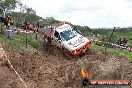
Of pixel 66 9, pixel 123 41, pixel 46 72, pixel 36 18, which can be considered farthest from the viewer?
pixel 66 9

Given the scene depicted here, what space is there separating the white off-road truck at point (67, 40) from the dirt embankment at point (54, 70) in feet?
2.93

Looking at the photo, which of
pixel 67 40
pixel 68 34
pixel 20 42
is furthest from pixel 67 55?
pixel 20 42

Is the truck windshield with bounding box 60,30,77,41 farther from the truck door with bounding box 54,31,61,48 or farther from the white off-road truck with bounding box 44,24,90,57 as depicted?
the truck door with bounding box 54,31,61,48

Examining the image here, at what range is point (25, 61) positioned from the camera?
1916 cm

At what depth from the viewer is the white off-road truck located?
22.6m

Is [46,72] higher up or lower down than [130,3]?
lower down

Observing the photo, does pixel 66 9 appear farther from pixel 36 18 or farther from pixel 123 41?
pixel 123 41

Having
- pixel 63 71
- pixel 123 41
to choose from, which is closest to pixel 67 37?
pixel 63 71

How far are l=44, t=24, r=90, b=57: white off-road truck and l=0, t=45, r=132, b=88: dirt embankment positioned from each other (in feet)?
2.93

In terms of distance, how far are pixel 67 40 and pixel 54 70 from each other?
4.39 meters

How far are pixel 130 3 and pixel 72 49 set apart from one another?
28.6m

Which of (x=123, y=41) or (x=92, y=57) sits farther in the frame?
(x=123, y=41)

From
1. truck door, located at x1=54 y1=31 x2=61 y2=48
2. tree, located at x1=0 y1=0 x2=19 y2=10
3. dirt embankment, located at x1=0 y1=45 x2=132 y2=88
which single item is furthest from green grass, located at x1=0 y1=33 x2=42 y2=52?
tree, located at x1=0 y1=0 x2=19 y2=10

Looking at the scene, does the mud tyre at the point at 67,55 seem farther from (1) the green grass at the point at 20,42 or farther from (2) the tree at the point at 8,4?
(2) the tree at the point at 8,4
